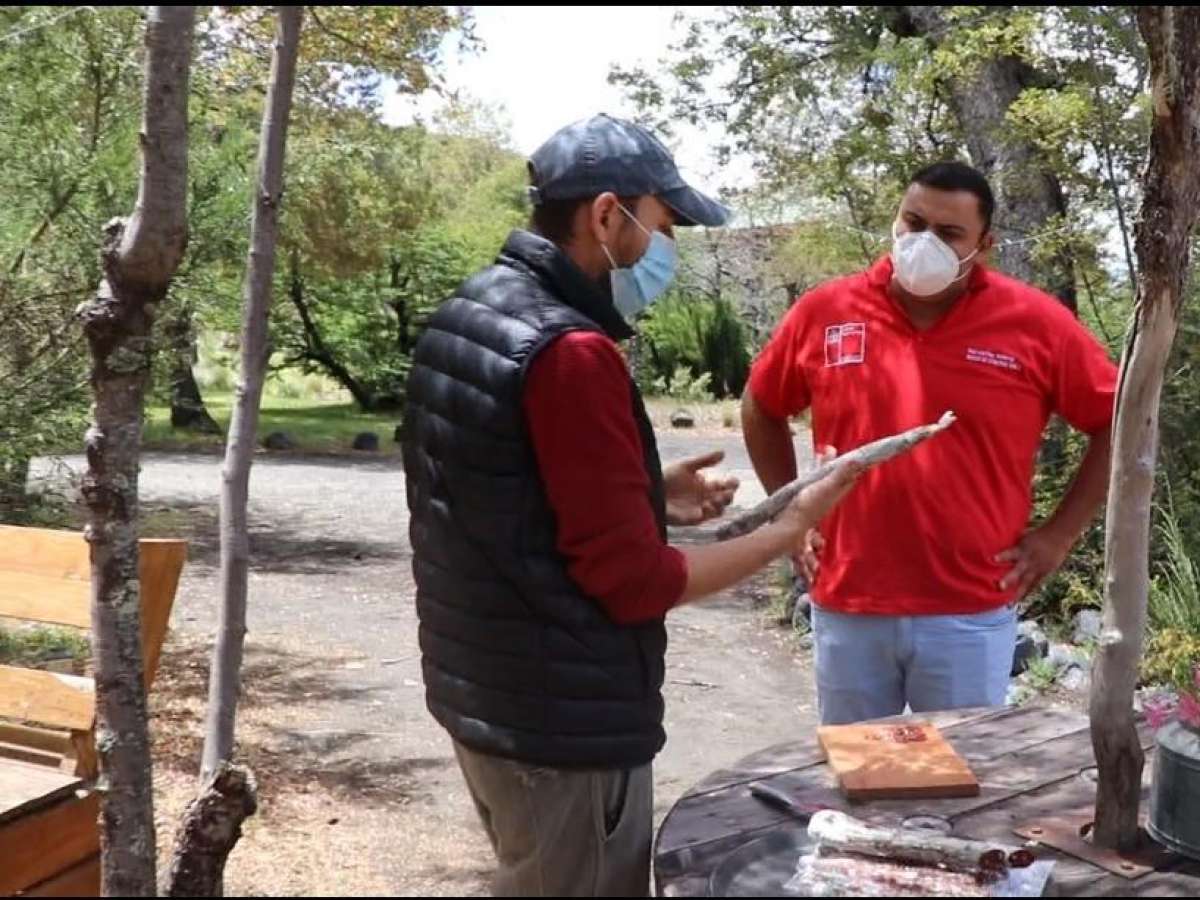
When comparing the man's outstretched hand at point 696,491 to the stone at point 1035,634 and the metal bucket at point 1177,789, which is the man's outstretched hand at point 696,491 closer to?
the metal bucket at point 1177,789

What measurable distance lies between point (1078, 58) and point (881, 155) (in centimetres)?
147

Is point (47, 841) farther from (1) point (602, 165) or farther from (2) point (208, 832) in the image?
(1) point (602, 165)

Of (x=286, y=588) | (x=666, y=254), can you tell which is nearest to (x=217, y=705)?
(x=666, y=254)

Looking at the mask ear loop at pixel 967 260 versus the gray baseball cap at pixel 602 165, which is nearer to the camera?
the gray baseball cap at pixel 602 165

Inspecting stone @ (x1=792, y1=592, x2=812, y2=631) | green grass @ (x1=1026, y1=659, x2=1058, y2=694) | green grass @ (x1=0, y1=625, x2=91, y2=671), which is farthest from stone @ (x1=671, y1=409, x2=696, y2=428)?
green grass @ (x1=0, y1=625, x2=91, y2=671)

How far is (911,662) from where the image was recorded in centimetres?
309

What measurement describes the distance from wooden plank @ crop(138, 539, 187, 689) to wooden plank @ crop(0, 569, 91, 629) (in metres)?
0.20

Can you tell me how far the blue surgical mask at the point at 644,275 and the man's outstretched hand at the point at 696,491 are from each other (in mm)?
303

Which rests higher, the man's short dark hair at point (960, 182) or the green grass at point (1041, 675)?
the man's short dark hair at point (960, 182)

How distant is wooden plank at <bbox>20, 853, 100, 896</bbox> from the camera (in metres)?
2.99

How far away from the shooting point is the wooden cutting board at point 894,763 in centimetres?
238

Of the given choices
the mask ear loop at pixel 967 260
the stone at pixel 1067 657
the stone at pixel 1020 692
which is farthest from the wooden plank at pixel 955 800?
the stone at pixel 1067 657

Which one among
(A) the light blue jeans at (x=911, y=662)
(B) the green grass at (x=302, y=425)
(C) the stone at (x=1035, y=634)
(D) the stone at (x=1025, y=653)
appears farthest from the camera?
(B) the green grass at (x=302, y=425)

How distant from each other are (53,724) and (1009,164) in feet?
20.4
